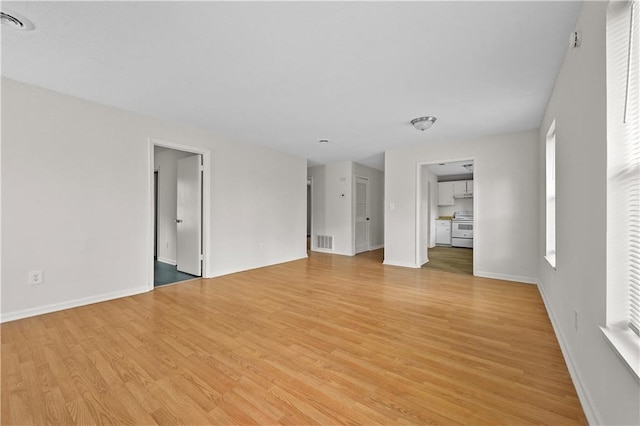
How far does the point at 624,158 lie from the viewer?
1.20m

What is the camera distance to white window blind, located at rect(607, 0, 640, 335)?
1105mm

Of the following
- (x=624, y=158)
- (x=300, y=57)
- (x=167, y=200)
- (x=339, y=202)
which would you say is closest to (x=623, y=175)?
(x=624, y=158)

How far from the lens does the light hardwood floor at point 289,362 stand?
146 cm

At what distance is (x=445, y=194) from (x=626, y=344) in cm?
852

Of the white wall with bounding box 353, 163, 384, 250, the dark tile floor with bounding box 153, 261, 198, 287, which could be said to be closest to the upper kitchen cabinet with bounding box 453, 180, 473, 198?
the white wall with bounding box 353, 163, 384, 250

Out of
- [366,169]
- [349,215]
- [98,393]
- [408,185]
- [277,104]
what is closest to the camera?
[98,393]

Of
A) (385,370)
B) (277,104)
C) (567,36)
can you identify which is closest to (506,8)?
(567,36)

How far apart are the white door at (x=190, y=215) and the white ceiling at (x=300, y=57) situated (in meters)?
1.11

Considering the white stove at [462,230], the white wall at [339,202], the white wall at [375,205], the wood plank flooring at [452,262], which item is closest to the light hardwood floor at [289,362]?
the wood plank flooring at [452,262]

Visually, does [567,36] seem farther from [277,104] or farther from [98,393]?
[98,393]

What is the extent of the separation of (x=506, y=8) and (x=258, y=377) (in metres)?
2.91

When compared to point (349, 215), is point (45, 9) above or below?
above

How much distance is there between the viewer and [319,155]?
6.11 metres

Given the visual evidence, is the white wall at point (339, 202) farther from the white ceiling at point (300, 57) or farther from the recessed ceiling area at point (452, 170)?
the white ceiling at point (300, 57)
